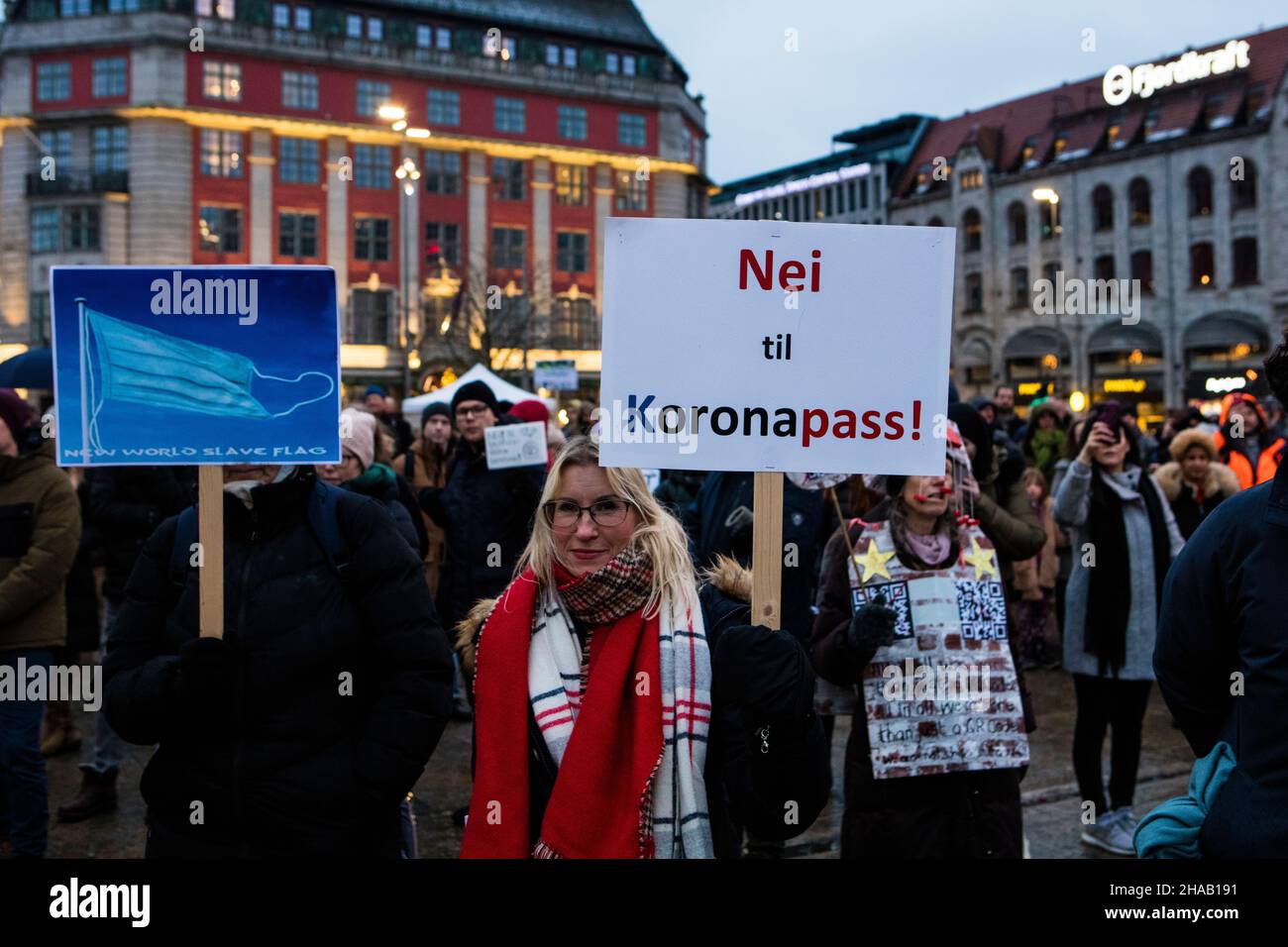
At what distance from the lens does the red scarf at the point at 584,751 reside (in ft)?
8.44

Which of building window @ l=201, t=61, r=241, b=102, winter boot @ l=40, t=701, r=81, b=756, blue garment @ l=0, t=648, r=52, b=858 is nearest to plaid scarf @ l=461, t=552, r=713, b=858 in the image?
blue garment @ l=0, t=648, r=52, b=858

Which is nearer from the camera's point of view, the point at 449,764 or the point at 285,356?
the point at 285,356

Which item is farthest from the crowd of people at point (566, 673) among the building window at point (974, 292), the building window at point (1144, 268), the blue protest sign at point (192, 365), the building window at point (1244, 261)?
the building window at point (974, 292)

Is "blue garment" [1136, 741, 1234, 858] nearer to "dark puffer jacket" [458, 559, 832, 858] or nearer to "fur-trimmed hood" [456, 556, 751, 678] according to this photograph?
"dark puffer jacket" [458, 559, 832, 858]

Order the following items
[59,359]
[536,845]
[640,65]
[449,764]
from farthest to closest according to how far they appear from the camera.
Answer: [640,65] → [449,764] → [59,359] → [536,845]

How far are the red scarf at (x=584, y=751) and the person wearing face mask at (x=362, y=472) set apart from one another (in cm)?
259

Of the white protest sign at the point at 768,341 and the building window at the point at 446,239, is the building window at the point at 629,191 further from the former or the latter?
the white protest sign at the point at 768,341

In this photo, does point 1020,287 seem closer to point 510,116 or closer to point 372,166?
point 510,116

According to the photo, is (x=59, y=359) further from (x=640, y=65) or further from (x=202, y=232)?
(x=640, y=65)

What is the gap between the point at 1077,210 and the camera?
163ft

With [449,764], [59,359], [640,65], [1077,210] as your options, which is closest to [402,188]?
[640,65]

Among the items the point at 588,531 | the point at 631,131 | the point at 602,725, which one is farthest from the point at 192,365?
the point at 631,131

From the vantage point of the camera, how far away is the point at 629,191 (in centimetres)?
5453

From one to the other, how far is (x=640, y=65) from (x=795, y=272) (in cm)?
5559
